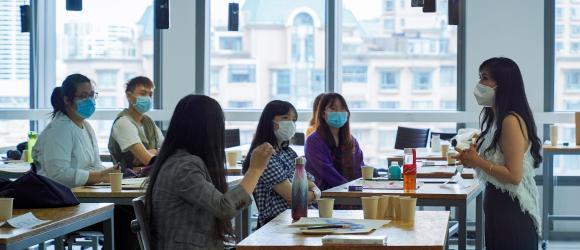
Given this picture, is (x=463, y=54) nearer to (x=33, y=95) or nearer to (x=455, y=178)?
(x=455, y=178)

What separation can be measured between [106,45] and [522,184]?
6300 mm

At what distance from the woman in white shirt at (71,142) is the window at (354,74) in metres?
4.10

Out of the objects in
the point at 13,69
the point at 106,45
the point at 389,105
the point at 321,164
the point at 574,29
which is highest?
the point at 574,29

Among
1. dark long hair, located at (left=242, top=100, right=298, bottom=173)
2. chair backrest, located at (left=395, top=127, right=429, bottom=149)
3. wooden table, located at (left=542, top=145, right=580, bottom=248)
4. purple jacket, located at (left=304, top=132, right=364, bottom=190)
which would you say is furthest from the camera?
chair backrest, located at (left=395, top=127, right=429, bottom=149)

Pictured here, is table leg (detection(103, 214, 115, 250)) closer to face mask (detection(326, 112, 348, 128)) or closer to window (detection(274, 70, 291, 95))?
face mask (detection(326, 112, 348, 128))

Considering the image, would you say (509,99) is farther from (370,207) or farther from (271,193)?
(271,193)

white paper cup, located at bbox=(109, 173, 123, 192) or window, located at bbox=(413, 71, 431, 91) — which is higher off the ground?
window, located at bbox=(413, 71, 431, 91)

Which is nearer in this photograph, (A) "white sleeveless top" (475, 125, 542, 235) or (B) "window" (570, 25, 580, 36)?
(A) "white sleeveless top" (475, 125, 542, 235)

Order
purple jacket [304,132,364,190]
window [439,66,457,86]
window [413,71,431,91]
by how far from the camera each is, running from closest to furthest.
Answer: purple jacket [304,132,364,190] → window [439,66,457,86] → window [413,71,431,91]

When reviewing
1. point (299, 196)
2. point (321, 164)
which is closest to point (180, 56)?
point (321, 164)

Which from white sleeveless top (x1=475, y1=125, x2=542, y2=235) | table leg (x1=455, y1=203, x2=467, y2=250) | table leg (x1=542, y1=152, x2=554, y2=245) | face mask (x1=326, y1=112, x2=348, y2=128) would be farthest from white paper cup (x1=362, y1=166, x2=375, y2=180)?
table leg (x1=542, y1=152, x2=554, y2=245)

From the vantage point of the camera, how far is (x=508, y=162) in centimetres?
428

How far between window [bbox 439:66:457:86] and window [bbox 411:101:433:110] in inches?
9.2

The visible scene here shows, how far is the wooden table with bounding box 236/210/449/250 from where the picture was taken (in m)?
3.11
